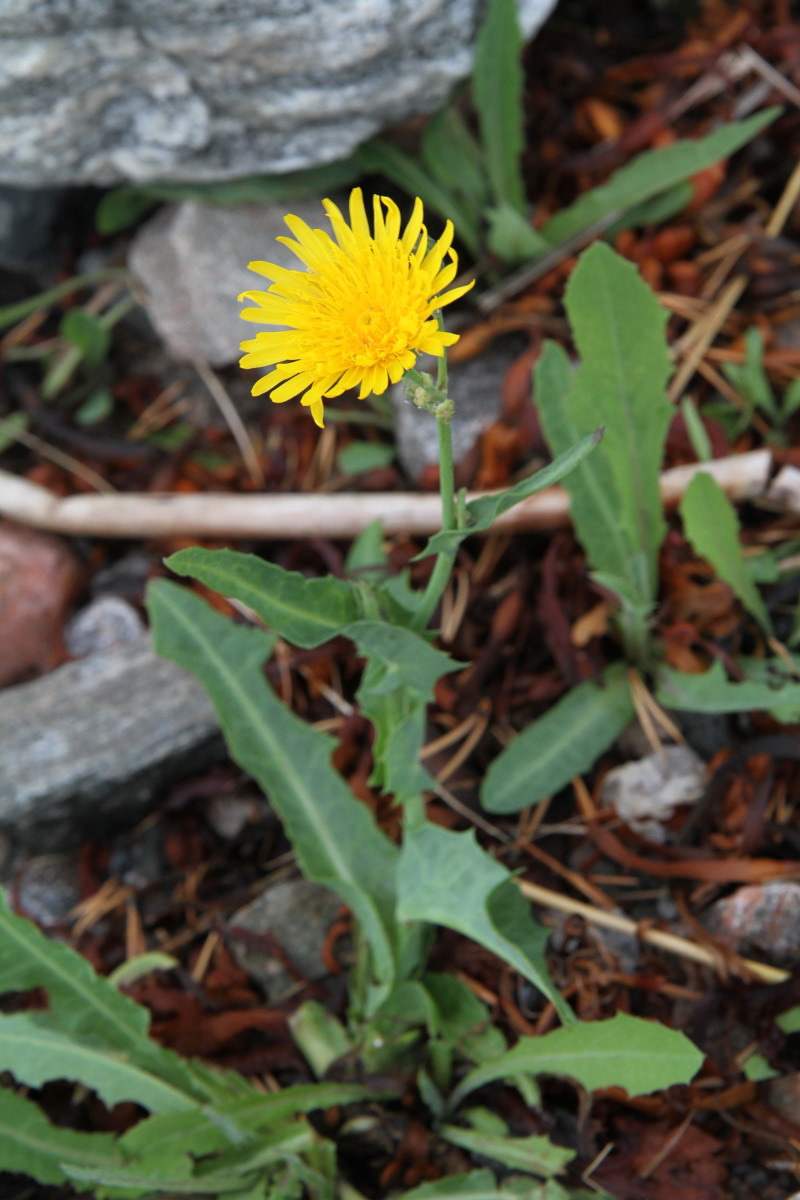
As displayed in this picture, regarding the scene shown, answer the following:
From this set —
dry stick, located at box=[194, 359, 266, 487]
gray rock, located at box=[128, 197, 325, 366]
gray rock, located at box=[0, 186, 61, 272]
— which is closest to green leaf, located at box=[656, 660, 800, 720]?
dry stick, located at box=[194, 359, 266, 487]

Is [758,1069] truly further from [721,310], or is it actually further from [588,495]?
[721,310]

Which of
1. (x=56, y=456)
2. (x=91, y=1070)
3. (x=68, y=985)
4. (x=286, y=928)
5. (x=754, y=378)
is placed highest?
(x=56, y=456)

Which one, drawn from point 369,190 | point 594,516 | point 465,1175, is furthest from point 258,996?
point 369,190

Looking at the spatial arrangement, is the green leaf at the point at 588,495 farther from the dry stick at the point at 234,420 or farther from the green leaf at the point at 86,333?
the green leaf at the point at 86,333

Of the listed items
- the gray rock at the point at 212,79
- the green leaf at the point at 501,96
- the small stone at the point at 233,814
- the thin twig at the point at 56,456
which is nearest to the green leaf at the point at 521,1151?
the small stone at the point at 233,814

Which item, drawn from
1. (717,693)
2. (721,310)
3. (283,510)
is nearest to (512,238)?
(721,310)

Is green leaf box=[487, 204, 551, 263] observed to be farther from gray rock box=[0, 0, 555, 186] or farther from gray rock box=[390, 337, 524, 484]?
gray rock box=[0, 0, 555, 186]
